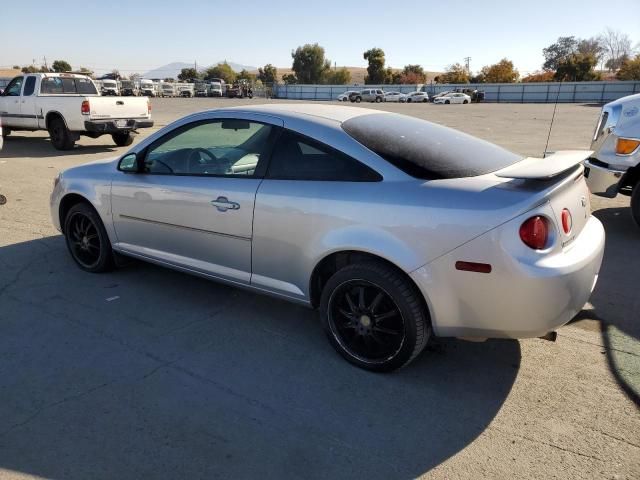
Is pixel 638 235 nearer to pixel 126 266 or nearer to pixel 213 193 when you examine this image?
pixel 213 193

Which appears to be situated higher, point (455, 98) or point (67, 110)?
point (67, 110)

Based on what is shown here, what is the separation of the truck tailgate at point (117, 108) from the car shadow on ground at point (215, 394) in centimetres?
913

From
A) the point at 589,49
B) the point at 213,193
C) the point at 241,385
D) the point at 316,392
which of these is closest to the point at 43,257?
the point at 213,193

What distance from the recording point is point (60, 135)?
13.0 m

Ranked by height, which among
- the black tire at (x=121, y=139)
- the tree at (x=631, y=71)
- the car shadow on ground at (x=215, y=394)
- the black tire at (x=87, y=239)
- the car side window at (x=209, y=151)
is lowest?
the black tire at (x=121, y=139)

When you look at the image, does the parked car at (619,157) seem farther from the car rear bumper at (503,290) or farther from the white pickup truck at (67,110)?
the white pickup truck at (67,110)

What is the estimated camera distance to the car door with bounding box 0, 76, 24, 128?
1361cm

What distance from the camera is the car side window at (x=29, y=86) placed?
13.3 meters

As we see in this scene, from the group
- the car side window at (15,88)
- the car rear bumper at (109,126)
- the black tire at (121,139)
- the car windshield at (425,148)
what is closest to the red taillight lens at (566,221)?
the car windshield at (425,148)

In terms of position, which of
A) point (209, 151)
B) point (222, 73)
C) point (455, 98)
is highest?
point (209, 151)

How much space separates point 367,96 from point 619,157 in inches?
2141

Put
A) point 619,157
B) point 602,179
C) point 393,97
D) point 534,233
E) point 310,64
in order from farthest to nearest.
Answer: point 310,64 → point 393,97 → point 602,179 → point 619,157 → point 534,233

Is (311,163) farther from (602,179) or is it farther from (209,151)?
(602,179)

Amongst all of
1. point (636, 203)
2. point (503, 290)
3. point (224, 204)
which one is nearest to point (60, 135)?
point (224, 204)
